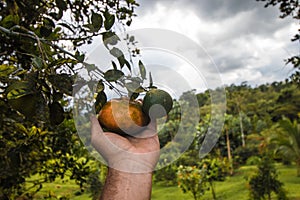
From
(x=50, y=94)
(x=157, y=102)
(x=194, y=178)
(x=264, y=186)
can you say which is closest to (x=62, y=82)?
(x=50, y=94)

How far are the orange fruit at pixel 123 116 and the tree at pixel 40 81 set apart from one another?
7cm

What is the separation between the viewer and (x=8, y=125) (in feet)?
5.84

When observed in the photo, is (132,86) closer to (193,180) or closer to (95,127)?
(95,127)

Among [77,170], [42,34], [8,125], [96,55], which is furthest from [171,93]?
[77,170]

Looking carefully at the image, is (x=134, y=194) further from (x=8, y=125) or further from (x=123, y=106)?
(x=8, y=125)

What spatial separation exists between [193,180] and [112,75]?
685 cm

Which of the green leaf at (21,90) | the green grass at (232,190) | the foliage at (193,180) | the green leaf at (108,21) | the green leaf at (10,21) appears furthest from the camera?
the green grass at (232,190)

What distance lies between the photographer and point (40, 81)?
79cm

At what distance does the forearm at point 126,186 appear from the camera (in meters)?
0.89

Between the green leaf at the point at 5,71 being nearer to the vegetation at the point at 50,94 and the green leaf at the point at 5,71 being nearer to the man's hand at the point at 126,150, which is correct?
the vegetation at the point at 50,94

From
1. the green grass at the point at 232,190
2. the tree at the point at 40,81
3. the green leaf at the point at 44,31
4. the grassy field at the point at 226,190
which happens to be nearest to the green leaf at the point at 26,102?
the tree at the point at 40,81

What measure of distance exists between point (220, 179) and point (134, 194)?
1067 centimetres

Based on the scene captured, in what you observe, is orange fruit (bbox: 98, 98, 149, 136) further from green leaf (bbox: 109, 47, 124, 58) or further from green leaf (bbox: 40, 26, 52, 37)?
green leaf (bbox: 40, 26, 52, 37)

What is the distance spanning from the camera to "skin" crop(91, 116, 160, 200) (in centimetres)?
90
